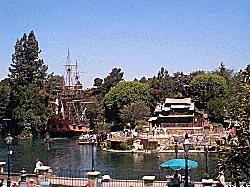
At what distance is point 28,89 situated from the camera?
88.8 metres

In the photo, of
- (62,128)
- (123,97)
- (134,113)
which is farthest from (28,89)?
Answer: (134,113)

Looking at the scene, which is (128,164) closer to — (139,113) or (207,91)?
(139,113)

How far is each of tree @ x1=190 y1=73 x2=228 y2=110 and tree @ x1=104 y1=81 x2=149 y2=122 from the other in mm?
8595

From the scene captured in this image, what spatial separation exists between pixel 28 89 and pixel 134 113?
64.6 feet

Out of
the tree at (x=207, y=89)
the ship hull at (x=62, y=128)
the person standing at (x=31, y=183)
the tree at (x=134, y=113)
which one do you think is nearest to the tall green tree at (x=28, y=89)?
the ship hull at (x=62, y=128)

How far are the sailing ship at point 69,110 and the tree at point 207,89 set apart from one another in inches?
760

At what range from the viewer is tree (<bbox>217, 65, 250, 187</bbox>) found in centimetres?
1083

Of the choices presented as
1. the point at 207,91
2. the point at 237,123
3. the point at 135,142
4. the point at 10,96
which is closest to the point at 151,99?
the point at 207,91

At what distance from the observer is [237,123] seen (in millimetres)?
11594

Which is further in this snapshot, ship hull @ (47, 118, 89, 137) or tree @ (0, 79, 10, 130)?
tree @ (0, 79, 10, 130)

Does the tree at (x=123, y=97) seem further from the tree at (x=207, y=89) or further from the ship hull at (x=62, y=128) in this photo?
the tree at (x=207, y=89)

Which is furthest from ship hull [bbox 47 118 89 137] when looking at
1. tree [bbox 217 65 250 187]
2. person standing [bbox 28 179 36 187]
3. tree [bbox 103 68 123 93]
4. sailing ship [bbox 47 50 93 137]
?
tree [bbox 217 65 250 187]

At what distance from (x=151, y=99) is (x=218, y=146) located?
80.2 metres

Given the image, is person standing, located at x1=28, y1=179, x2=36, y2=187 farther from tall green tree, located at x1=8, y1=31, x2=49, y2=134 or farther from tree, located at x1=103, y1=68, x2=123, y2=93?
tree, located at x1=103, y1=68, x2=123, y2=93
